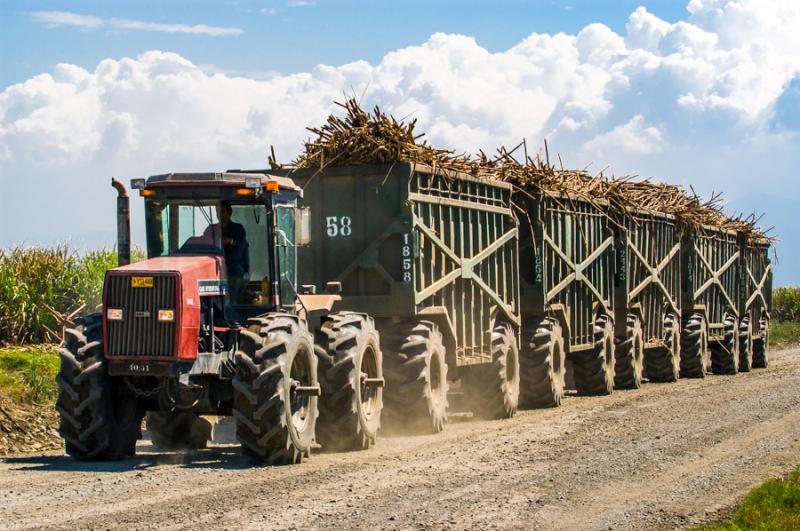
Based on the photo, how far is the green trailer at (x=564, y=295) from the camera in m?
21.3

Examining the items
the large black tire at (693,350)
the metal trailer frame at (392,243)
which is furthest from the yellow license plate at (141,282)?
the large black tire at (693,350)

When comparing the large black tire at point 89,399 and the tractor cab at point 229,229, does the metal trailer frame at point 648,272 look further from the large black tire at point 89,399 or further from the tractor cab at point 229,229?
the large black tire at point 89,399

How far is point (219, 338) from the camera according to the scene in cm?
1295

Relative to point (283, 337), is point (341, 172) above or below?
above

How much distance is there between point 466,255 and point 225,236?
6.08 meters

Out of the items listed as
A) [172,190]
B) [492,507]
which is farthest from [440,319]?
[492,507]

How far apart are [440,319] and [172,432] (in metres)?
4.52

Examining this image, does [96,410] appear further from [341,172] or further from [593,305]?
[593,305]

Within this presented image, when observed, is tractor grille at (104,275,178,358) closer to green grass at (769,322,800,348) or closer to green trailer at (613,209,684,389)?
green trailer at (613,209,684,389)

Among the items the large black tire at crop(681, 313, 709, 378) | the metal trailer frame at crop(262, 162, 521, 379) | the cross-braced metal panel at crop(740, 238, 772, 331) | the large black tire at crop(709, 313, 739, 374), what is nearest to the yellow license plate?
the metal trailer frame at crop(262, 162, 521, 379)

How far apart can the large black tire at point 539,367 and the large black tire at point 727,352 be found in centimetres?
1257

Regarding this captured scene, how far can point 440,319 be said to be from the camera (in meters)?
17.5

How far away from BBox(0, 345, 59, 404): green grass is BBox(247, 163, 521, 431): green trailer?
161 inches

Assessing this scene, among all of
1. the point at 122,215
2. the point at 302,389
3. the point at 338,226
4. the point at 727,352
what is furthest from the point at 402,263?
the point at 727,352
